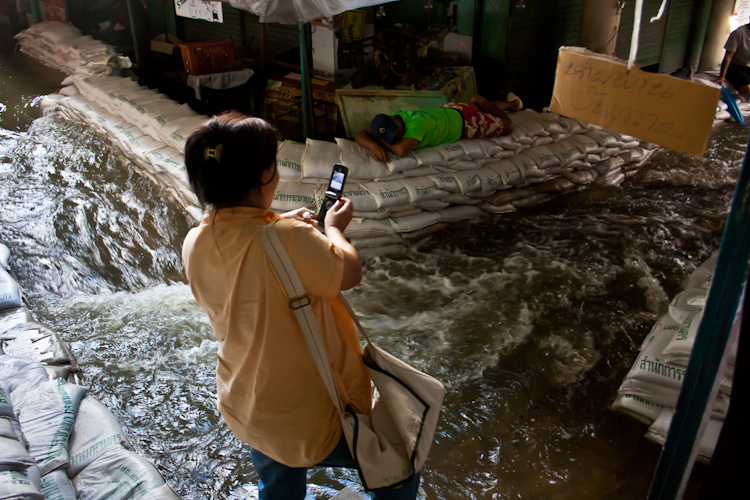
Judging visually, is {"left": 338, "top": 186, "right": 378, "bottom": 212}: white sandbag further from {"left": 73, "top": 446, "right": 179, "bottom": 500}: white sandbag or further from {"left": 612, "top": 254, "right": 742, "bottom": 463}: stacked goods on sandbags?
{"left": 73, "top": 446, "right": 179, "bottom": 500}: white sandbag

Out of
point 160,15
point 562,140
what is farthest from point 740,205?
point 160,15

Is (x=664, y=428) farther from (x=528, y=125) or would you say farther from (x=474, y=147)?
(x=528, y=125)

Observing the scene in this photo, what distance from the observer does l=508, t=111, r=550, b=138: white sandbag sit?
16.1ft

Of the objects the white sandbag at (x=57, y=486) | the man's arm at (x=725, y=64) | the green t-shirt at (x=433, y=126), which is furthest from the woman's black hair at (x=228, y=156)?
the man's arm at (x=725, y=64)

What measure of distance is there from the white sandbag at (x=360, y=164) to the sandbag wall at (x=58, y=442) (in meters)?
2.37

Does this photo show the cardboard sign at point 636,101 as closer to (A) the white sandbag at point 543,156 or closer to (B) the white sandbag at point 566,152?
(A) the white sandbag at point 543,156

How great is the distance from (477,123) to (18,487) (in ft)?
13.4

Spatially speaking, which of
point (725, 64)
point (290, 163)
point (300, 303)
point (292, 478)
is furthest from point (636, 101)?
Answer: point (725, 64)

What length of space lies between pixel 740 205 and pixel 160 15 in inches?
356

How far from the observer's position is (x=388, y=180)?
14.0 feet

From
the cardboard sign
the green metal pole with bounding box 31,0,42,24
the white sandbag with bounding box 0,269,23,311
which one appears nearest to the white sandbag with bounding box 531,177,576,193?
the cardboard sign

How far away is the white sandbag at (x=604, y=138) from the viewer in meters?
5.37

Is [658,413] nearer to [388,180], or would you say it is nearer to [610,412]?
[610,412]

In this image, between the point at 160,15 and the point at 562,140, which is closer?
the point at 562,140
